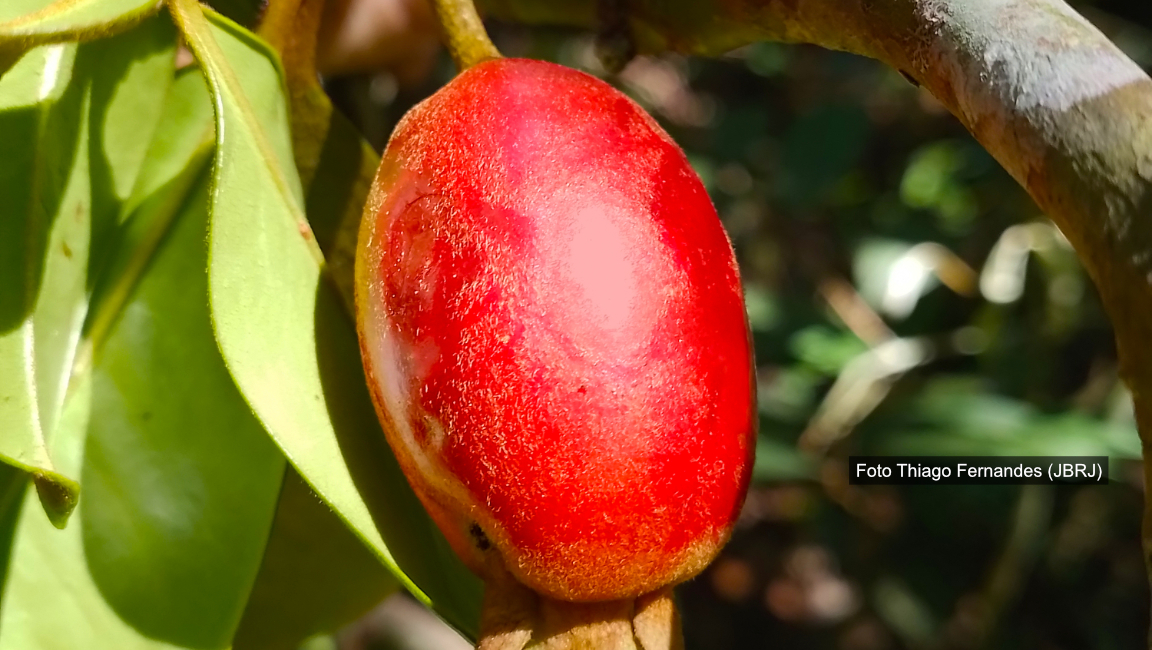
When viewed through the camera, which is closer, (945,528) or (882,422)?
(882,422)

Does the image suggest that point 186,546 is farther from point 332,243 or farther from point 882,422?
point 882,422

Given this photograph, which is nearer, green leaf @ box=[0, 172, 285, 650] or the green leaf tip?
the green leaf tip

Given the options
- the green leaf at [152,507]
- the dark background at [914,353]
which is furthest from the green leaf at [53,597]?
the dark background at [914,353]

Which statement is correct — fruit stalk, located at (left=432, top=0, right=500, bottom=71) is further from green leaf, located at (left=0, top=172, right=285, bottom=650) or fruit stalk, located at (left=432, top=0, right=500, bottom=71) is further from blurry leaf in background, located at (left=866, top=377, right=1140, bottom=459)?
blurry leaf in background, located at (left=866, top=377, right=1140, bottom=459)

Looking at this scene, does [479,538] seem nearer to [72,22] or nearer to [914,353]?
[72,22]

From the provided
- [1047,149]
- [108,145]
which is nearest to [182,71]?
[108,145]

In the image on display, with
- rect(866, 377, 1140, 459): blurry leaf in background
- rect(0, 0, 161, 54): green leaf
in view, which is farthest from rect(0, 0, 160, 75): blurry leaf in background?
rect(866, 377, 1140, 459): blurry leaf in background
